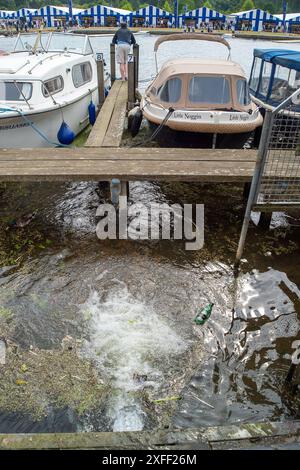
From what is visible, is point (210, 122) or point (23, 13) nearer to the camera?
point (210, 122)

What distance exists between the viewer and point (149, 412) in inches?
136

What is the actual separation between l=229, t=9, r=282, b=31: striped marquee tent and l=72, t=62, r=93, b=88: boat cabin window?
2179 inches

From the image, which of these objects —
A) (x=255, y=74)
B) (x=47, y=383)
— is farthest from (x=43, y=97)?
(x=47, y=383)

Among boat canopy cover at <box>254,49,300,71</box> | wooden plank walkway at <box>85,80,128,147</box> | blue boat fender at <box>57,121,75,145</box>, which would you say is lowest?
blue boat fender at <box>57,121,75,145</box>

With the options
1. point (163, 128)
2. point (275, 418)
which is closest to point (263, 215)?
point (163, 128)

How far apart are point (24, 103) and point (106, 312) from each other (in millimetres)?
5860

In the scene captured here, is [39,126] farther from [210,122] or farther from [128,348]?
[128,348]

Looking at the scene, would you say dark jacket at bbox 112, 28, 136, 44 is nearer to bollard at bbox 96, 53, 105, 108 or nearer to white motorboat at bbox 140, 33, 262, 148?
bollard at bbox 96, 53, 105, 108

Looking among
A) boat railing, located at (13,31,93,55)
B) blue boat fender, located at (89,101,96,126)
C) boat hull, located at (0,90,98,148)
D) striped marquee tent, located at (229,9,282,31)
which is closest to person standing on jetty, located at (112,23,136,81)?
boat railing, located at (13,31,93,55)

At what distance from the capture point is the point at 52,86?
9359 mm

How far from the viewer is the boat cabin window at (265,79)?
34.0 feet

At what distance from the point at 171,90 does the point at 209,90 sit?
82 centimetres

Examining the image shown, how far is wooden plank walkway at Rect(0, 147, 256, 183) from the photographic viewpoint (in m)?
5.80

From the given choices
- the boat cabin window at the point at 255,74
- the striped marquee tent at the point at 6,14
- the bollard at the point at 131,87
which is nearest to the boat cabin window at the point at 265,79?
the boat cabin window at the point at 255,74
